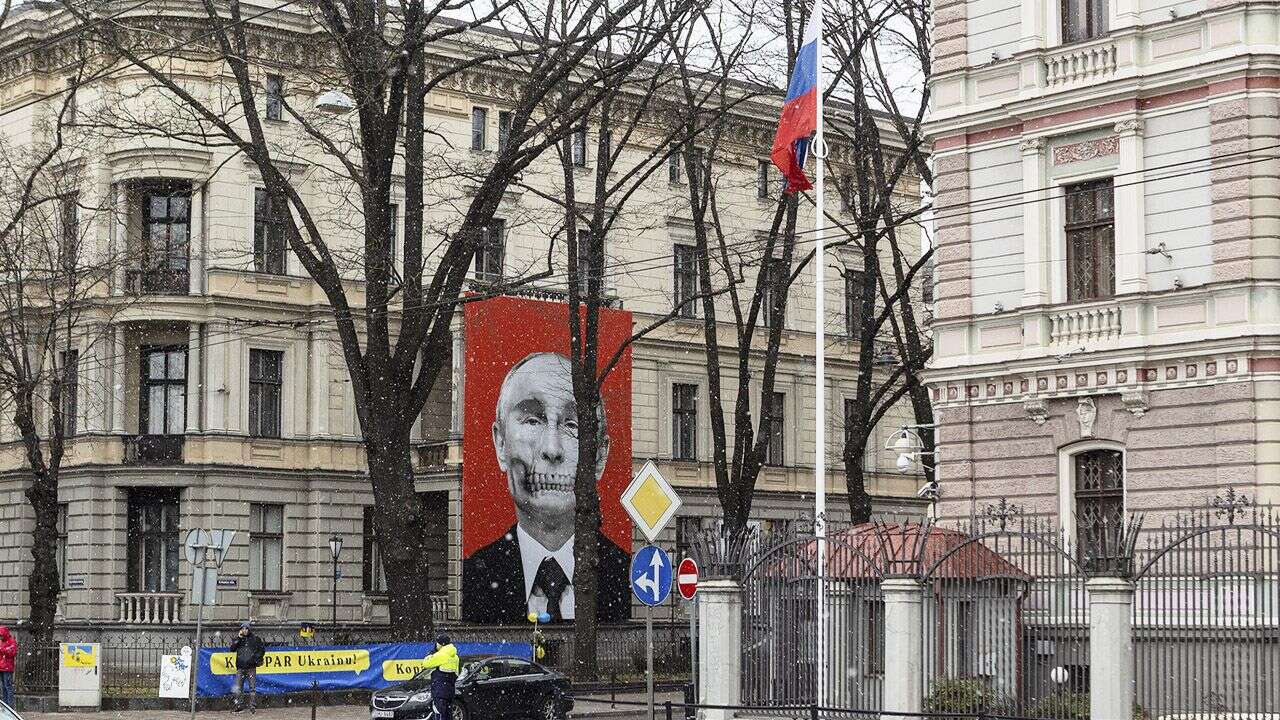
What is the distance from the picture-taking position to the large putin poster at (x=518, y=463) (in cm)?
5197

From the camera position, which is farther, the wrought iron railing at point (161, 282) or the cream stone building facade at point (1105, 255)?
the wrought iron railing at point (161, 282)

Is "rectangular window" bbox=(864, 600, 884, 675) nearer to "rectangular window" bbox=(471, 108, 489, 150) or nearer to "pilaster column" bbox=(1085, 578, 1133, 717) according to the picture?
"pilaster column" bbox=(1085, 578, 1133, 717)

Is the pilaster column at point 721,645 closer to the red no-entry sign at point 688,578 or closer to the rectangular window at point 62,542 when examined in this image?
the red no-entry sign at point 688,578

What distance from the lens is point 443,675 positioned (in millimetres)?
31297

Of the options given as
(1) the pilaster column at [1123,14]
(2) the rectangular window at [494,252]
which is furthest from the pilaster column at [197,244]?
(1) the pilaster column at [1123,14]

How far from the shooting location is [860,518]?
45.5 meters

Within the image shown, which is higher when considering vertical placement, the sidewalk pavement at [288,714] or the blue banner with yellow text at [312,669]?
the blue banner with yellow text at [312,669]

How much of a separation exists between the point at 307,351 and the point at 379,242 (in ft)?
61.2

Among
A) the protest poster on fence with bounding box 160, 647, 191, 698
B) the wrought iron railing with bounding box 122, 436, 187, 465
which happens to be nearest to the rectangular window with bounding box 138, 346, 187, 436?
the wrought iron railing with bounding box 122, 436, 187, 465

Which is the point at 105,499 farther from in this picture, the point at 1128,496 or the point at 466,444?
the point at 1128,496

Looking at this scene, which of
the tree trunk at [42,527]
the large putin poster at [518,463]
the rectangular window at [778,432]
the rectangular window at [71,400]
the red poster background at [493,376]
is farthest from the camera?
the rectangular window at [778,432]

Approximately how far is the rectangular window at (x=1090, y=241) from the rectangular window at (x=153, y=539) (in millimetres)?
28369

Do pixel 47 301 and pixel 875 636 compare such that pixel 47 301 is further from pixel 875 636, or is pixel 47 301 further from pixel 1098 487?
pixel 875 636

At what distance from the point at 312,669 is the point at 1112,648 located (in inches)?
809
